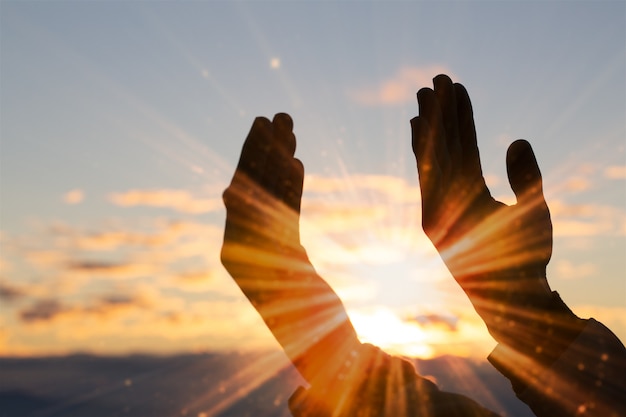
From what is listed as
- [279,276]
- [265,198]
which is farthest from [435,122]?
[279,276]

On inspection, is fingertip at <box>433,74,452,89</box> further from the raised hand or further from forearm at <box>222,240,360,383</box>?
forearm at <box>222,240,360,383</box>

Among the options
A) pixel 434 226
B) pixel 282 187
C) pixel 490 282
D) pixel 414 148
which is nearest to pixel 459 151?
pixel 414 148

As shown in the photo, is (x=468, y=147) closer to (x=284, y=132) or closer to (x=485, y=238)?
(x=485, y=238)

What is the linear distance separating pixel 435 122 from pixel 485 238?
1.47 meters

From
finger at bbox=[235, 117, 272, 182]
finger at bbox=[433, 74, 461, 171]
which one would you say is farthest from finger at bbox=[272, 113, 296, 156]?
finger at bbox=[433, 74, 461, 171]

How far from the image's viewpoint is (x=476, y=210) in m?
6.82

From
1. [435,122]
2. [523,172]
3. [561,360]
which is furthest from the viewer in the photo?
[523,172]

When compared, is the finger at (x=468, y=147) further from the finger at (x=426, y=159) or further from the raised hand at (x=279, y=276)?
the raised hand at (x=279, y=276)

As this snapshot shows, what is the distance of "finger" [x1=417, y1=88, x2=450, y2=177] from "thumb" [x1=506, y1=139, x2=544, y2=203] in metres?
1.24

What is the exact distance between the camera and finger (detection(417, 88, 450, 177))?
7.04 m

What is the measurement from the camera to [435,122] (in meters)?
7.39

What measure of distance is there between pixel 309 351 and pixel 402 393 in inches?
34.4

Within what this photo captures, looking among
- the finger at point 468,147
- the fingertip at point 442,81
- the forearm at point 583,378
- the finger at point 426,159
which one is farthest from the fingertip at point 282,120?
the forearm at point 583,378

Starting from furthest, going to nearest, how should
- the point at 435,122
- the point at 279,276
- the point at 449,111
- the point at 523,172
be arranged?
the point at 523,172, the point at 449,111, the point at 435,122, the point at 279,276
